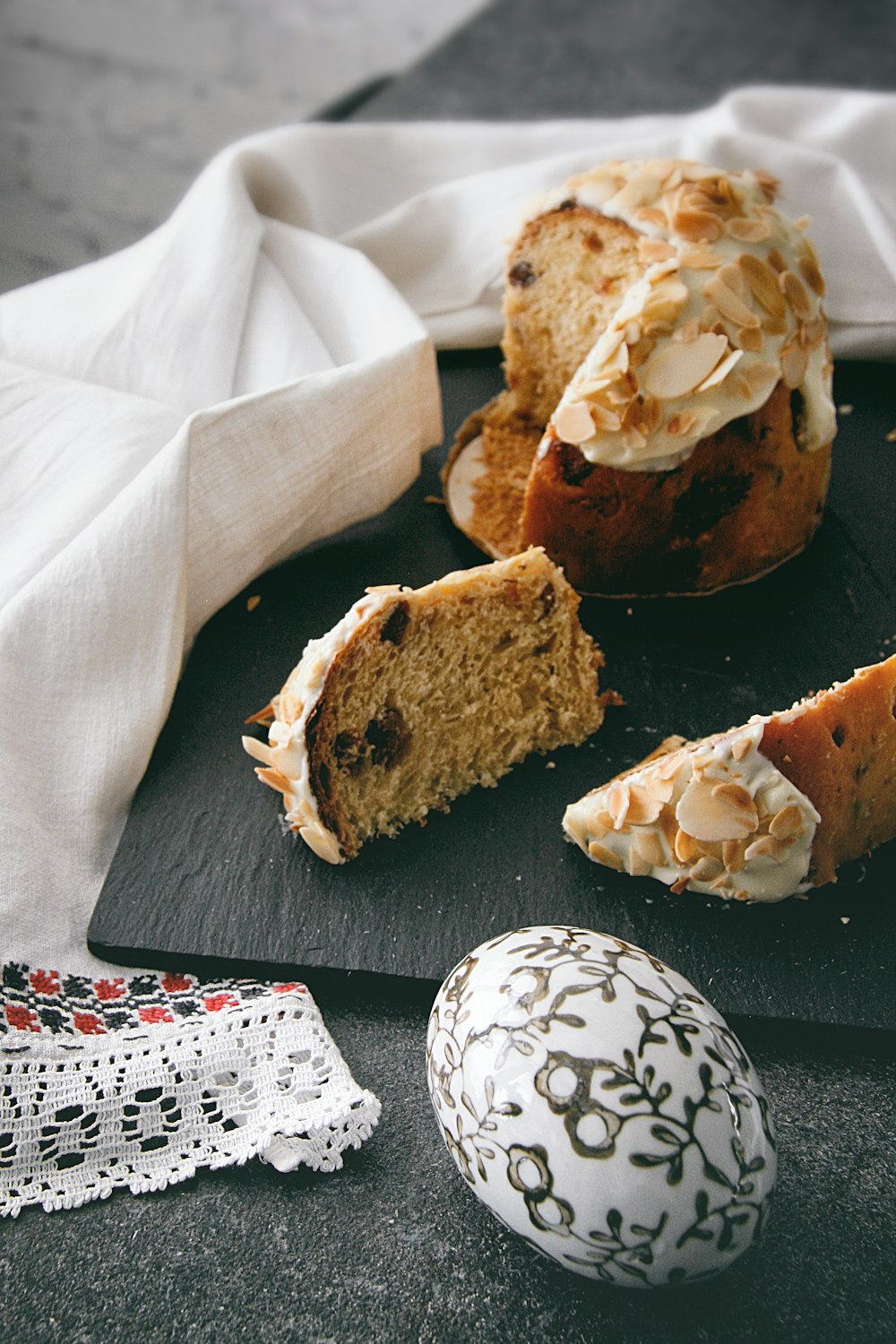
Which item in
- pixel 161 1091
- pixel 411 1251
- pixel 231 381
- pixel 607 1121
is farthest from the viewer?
pixel 231 381

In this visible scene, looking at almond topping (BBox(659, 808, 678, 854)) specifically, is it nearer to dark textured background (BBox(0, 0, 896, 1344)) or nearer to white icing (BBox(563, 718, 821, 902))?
white icing (BBox(563, 718, 821, 902))

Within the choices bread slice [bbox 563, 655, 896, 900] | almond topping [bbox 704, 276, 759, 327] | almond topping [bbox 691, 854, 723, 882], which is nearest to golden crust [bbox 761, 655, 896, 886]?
bread slice [bbox 563, 655, 896, 900]

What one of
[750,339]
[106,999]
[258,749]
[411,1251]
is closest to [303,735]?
[258,749]

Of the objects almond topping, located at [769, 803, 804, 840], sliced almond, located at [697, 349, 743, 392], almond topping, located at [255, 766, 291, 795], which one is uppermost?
sliced almond, located at [697, 349, 743, 392]

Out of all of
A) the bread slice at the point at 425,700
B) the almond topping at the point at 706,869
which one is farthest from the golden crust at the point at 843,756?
the bread slice at the point at 425,700

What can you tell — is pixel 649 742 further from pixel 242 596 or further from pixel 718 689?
pixel 242 596

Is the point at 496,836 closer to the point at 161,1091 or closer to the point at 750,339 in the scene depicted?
the point at 161,1091

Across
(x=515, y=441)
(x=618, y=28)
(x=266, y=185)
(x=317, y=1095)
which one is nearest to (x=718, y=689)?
(x=515, y=441)
